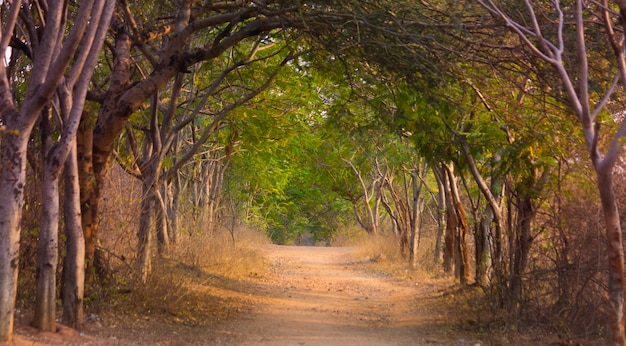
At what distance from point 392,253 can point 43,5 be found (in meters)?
18.4

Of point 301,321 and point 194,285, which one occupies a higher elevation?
point 194,285

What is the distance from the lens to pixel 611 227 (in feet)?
A: 21.5

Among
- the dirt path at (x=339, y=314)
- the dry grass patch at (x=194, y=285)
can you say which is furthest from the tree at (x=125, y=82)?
the dirt path at (x=339, y=314)

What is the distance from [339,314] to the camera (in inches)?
473

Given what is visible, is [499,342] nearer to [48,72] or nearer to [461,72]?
[461,72]

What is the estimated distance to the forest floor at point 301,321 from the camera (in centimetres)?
854

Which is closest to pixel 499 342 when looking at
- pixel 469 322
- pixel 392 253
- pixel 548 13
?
pixel 469 322

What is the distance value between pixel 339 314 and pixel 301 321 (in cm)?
112

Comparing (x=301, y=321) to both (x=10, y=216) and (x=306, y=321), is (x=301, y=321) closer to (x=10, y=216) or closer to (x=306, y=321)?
(x=306, y=321)

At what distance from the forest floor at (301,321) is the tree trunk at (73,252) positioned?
0.28 metres

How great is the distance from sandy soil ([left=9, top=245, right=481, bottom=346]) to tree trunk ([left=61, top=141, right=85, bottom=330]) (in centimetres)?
28

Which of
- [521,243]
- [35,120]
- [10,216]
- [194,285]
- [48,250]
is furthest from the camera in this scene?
[194,285]

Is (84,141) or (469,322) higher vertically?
(84,141)

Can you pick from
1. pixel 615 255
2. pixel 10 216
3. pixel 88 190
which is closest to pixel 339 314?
pixel 88 190
